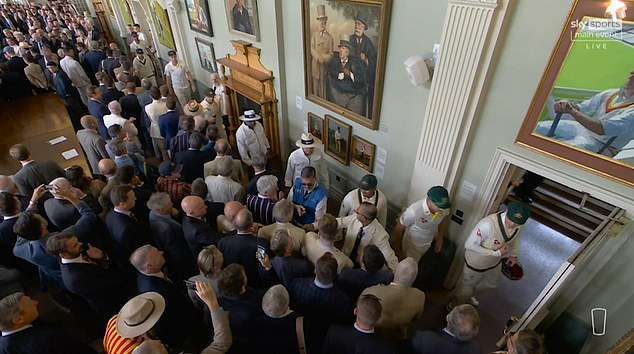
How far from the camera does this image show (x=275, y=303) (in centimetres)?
218

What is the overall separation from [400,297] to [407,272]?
24 cm

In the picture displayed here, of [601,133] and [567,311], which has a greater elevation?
[601,133]

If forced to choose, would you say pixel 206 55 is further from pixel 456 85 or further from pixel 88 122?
pixel 456 85

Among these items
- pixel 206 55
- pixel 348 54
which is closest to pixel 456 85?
pixel 348 54

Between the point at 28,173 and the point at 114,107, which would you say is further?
the point at 114,107

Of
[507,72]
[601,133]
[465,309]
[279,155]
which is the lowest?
[279,155]

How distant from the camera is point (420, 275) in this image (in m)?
4.07

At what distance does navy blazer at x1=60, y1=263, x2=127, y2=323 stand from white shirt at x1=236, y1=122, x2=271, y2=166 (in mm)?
2608

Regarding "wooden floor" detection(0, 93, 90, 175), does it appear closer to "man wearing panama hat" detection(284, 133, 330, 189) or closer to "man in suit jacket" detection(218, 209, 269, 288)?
"man wearing panama hat" detection(284, 133, 330, 189)

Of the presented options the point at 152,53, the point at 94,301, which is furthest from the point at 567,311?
the point at 152,53

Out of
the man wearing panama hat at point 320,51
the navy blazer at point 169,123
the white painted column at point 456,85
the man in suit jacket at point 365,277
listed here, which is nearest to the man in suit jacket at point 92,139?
the navy blazer at point 169,123

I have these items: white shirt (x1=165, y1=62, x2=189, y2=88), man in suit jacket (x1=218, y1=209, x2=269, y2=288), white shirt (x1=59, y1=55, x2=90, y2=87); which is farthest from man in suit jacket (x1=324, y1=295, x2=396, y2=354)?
white shirt (x1=59, y1=55, x2=90, y2=87)

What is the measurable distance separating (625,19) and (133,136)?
5761 mm

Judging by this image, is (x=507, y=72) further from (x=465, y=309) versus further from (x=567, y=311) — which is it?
(x=567, y=311)
